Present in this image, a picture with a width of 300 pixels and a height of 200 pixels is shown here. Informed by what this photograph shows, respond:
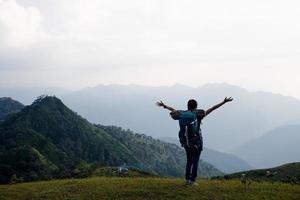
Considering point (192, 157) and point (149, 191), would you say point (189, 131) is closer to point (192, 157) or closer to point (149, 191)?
point (192, 157)

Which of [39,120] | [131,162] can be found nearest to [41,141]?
[39,120]

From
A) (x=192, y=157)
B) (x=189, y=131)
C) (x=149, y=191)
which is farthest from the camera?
(x=149, y=191)

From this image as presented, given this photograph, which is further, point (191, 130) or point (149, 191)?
point (149, 191)

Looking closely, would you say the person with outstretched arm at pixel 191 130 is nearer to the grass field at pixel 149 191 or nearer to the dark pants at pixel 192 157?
the dark pants at pixel 192 157

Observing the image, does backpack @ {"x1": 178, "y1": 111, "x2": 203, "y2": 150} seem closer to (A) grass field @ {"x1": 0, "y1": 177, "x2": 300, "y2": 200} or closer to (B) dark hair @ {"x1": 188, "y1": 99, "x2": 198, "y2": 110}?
(B) dark hair @ {"x1": 188, "y1": 99, "x2": 198, "y2": 110}

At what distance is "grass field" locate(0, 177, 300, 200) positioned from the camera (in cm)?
1722

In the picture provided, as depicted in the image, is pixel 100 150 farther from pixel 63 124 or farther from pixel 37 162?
pixel 37 162

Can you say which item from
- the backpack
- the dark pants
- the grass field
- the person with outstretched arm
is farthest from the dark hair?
the grass field

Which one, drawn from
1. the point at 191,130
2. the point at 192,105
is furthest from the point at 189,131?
the point at 192,105

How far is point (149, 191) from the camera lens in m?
17.9

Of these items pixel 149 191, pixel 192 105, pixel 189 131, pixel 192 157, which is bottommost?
pixel 149 191

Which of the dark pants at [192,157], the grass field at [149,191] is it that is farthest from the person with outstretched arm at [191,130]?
the grass field at [149,191]

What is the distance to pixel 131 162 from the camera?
190m

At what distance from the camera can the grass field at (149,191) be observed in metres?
17.2
